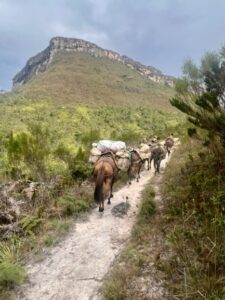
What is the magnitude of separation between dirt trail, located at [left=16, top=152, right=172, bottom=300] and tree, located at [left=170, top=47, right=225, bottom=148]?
123 inches

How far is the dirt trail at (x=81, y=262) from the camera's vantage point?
579 cm

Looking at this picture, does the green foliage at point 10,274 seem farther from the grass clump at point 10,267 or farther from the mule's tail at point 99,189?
the mule's tail at point 99,189

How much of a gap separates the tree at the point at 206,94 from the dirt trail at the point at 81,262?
3118mm

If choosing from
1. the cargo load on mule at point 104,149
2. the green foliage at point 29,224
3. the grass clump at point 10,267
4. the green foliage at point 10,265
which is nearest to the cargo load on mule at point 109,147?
the cargo load on mule at point 104,149

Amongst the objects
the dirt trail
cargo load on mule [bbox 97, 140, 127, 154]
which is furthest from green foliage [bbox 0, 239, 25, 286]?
cargo load on mule [bbox 97, 140, 127, 154]

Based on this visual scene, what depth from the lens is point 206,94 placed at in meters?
8.62

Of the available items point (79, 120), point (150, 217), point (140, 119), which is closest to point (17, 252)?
point (150, 217)

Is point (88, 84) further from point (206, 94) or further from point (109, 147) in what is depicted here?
point (206, 94)

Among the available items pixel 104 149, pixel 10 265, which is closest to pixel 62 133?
pixel 104 149

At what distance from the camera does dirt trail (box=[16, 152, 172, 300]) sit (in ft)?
19.0

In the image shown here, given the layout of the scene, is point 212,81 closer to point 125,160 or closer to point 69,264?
point 125,160

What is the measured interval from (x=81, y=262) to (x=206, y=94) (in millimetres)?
5063

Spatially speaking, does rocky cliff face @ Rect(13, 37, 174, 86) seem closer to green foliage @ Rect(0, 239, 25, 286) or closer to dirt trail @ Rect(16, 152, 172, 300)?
dirt trail @ Rect(16, 152, 172, 300)

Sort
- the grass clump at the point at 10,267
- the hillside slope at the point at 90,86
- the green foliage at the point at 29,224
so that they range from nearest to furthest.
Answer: the grass clump at the point at 10,267, the green foliage at the point at 29,224, the hillside slope at the point at 90,86
